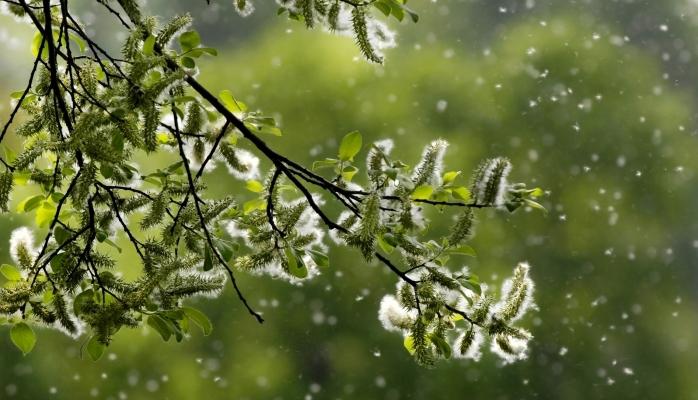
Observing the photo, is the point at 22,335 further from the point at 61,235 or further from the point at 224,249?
the point at 224,249

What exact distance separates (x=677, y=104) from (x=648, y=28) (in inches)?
70.8

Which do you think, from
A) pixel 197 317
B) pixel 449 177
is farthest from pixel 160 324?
pixel 449 177

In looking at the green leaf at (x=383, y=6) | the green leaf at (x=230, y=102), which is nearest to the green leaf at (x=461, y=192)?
the green leaf at (x=383, y=6)

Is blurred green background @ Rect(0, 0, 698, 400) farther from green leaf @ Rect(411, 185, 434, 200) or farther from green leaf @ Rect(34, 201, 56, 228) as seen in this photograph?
green leaf @ Rect(411, 185, 434, 200)

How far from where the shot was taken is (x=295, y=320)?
702cm

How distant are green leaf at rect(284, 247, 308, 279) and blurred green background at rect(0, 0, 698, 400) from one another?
5.06m

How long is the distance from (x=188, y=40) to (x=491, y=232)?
18.5 feet

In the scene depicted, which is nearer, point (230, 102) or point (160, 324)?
point (160, 324)

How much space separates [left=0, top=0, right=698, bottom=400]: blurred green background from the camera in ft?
21.3

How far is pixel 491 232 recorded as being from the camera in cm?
665

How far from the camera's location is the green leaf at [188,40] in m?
1.21

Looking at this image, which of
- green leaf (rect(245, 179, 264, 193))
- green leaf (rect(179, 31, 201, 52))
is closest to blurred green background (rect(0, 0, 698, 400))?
green leaf (rect(245, 179, 264, 193))

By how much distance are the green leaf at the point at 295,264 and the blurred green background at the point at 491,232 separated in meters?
5.06

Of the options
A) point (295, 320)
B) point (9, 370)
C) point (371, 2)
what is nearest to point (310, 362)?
point (295, 320)
